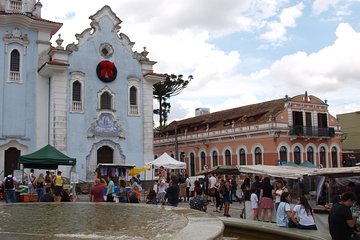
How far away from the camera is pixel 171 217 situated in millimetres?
6699

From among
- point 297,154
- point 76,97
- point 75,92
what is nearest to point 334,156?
point 297,154

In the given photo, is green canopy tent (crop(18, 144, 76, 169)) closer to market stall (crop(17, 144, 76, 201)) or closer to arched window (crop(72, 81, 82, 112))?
market stall (crop(17, 144, 76, 201))

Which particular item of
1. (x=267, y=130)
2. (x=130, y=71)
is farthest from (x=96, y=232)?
(x=267, y=130)

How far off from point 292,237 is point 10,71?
21935 millimetres

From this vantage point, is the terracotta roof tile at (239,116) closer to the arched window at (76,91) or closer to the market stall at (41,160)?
the arched window at (76,91)

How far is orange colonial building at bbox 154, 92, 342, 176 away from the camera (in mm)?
35969

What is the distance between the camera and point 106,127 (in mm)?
27125

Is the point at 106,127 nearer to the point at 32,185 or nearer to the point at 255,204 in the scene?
the point at 32,185

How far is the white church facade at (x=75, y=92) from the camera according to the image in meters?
25.5

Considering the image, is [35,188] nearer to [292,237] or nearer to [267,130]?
[292,237]

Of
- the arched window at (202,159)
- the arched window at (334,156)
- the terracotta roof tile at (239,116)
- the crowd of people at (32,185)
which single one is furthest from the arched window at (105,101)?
the arched window at (334,156)

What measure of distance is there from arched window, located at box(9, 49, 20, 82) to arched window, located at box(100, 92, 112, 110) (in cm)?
522

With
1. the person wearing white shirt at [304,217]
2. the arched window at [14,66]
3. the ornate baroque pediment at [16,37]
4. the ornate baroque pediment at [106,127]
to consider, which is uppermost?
the ornate baroque pediment at [16,37]

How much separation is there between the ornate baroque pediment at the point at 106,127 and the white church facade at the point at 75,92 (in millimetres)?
62
